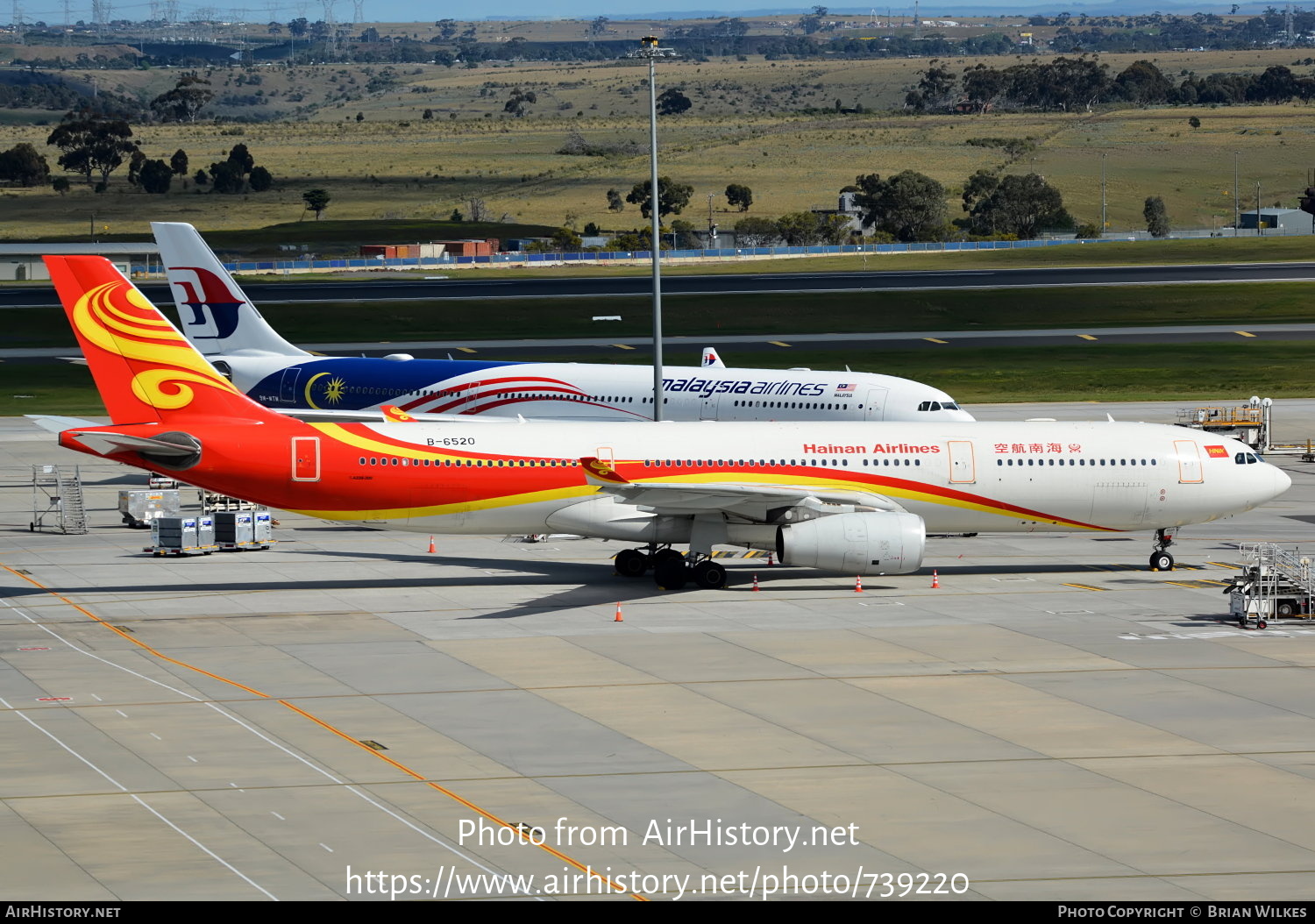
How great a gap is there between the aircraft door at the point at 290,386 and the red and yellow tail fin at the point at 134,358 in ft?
67.2

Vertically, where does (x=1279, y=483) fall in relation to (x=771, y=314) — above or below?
below

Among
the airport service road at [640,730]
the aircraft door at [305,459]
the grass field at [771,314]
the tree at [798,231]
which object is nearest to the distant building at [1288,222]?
the tree at [798,231]

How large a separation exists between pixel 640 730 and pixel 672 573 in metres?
13.6

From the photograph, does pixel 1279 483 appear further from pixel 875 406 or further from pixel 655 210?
pixel 655 210

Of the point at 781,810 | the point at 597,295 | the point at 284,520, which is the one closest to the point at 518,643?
the point at 781,810

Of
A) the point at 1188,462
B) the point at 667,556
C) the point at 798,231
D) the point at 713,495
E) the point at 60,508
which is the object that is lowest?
the point at 667,556

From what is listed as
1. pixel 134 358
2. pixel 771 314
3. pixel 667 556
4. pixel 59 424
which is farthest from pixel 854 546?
pixel 771 314

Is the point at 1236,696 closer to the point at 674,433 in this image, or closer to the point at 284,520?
the point at 674,433

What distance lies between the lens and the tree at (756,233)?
187 metres

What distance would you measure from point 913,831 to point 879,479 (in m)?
20.8

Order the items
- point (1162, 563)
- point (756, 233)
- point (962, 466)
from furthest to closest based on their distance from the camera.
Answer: point (756, 233) → point (1162, 563) → point (962, 466)

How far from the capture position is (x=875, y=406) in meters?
56.9

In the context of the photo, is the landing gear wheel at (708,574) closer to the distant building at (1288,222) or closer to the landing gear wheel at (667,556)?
the landing gear wheel at (667,556)

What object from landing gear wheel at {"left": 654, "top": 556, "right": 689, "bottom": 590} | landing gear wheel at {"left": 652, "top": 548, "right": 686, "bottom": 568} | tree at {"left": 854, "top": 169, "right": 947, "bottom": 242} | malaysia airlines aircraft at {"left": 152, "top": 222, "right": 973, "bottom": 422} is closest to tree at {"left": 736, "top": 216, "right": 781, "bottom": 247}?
tree at {"left": 854, "top": 169, "right": 947, "bottom": 242}
